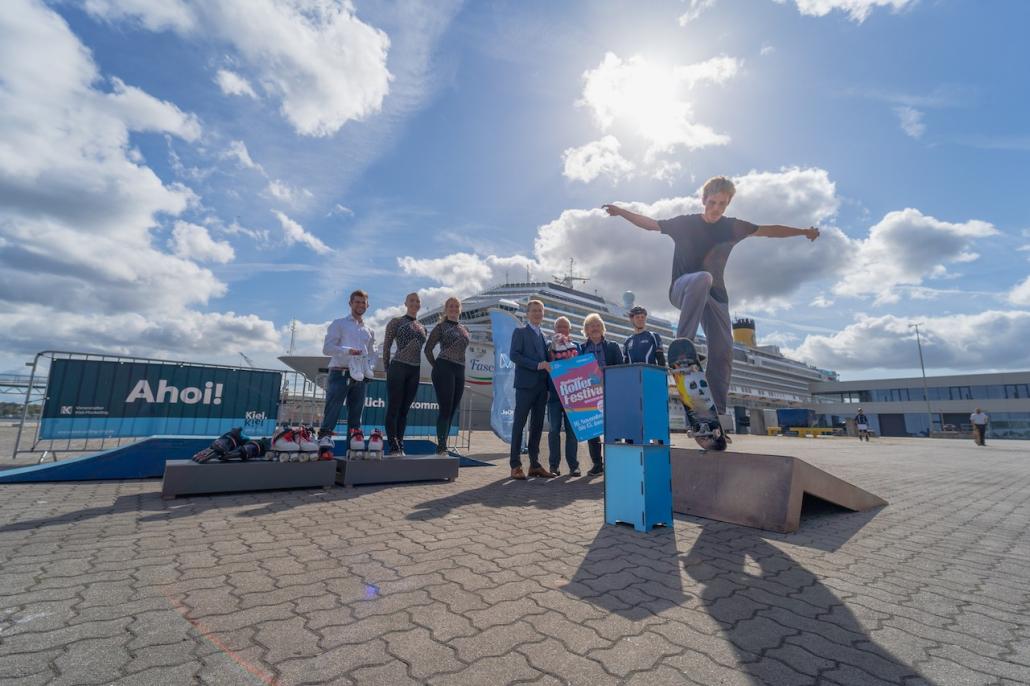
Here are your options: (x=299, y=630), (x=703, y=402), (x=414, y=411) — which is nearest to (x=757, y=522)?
(x=703, y=402)

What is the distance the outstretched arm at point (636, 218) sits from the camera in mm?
4340

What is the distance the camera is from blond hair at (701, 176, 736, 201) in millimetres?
4211

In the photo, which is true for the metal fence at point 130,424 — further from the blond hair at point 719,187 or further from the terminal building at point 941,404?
the terminal building at point 941,404

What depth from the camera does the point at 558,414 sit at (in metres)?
6.88

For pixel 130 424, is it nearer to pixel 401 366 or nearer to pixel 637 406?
pixel 401 366

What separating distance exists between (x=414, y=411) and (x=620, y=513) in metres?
7.81

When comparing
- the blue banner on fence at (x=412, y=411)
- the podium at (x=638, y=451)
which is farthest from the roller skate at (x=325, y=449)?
the blue banner on fence at (x=412, y=411)

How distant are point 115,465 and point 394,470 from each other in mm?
3146

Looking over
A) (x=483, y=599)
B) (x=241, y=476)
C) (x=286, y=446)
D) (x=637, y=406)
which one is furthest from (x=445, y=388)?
(x=483, y=599)

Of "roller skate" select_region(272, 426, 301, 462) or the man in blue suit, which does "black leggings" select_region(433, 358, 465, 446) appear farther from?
"roller skate" select_region(272, 426, 301, 462)

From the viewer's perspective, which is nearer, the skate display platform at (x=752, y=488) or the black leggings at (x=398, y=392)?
the skate display platform at (x=752, y=488)

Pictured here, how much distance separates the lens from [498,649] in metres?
1.56

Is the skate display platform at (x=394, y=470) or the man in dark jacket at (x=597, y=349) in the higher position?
the man in dark jacket at (x=597, y=349)

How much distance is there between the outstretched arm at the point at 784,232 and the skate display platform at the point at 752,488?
2129 millimetres
